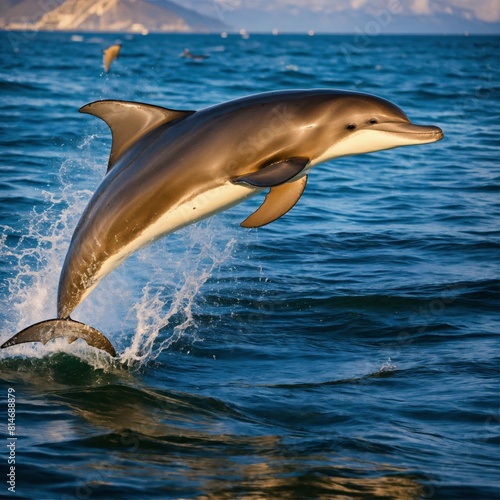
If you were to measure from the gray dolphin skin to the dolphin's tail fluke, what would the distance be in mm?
11

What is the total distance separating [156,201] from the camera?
591 cm

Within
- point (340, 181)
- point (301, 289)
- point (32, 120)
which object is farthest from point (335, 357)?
point (32, 120)

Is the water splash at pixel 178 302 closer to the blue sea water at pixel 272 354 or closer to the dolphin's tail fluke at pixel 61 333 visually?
the blue sea water at pixel 272 354

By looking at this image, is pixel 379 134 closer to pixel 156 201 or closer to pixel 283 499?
pixel 156 201

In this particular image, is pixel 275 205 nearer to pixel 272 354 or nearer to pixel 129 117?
pixel 129 117

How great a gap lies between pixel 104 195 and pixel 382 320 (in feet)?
10.7

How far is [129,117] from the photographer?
237 inches

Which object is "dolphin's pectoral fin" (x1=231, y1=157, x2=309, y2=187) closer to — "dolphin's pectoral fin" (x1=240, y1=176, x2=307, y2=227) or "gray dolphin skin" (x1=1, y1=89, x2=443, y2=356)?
"gray dolphin skin" (x1=1, y1=89, x2=443, y2=356)

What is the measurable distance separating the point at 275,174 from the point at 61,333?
80.8 inches

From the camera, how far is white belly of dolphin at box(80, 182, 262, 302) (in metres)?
5.86

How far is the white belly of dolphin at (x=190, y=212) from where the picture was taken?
5.86 m

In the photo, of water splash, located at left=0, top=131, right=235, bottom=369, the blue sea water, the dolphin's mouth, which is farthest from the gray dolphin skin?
water splash, located at left=0, top=131, right=235, bottom=369

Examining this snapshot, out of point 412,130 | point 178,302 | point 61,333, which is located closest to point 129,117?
point 61,333

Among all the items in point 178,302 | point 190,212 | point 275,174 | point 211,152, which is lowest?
point 178,302
